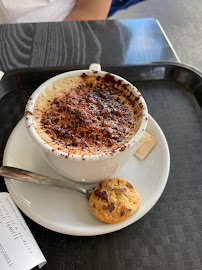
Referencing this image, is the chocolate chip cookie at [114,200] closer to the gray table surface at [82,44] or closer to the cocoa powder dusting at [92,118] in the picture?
the cocoa powder dusting at [92,118]

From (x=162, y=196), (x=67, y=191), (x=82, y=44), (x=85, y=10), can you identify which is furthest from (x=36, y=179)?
(x=85, y=10)

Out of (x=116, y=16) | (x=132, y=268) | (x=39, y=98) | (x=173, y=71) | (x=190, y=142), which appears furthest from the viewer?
(x=116, y=16)

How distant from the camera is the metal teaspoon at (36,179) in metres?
0.81

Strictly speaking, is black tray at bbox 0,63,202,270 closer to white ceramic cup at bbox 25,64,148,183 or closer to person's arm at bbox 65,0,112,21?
white ceramic cup at bbox 25,64,148,183

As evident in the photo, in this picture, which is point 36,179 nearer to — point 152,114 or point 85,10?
point 152,114

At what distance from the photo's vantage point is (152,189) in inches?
32.3

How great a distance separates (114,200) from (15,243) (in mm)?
322

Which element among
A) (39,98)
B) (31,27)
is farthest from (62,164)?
(31,27)

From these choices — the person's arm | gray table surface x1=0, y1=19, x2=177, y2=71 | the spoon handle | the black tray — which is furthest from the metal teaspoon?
the person's arm

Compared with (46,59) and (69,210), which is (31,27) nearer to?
(46,59)

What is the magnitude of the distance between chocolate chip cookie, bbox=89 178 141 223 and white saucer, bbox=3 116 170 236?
0.02 metres

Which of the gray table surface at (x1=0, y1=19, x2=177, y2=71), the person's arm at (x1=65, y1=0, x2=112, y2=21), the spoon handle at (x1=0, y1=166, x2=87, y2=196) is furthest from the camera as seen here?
the person's arm at (x1=65, y1=0, x2=112, y2=21)

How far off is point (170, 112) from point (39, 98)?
0.63 metres

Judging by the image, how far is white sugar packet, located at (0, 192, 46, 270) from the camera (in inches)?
27.2
